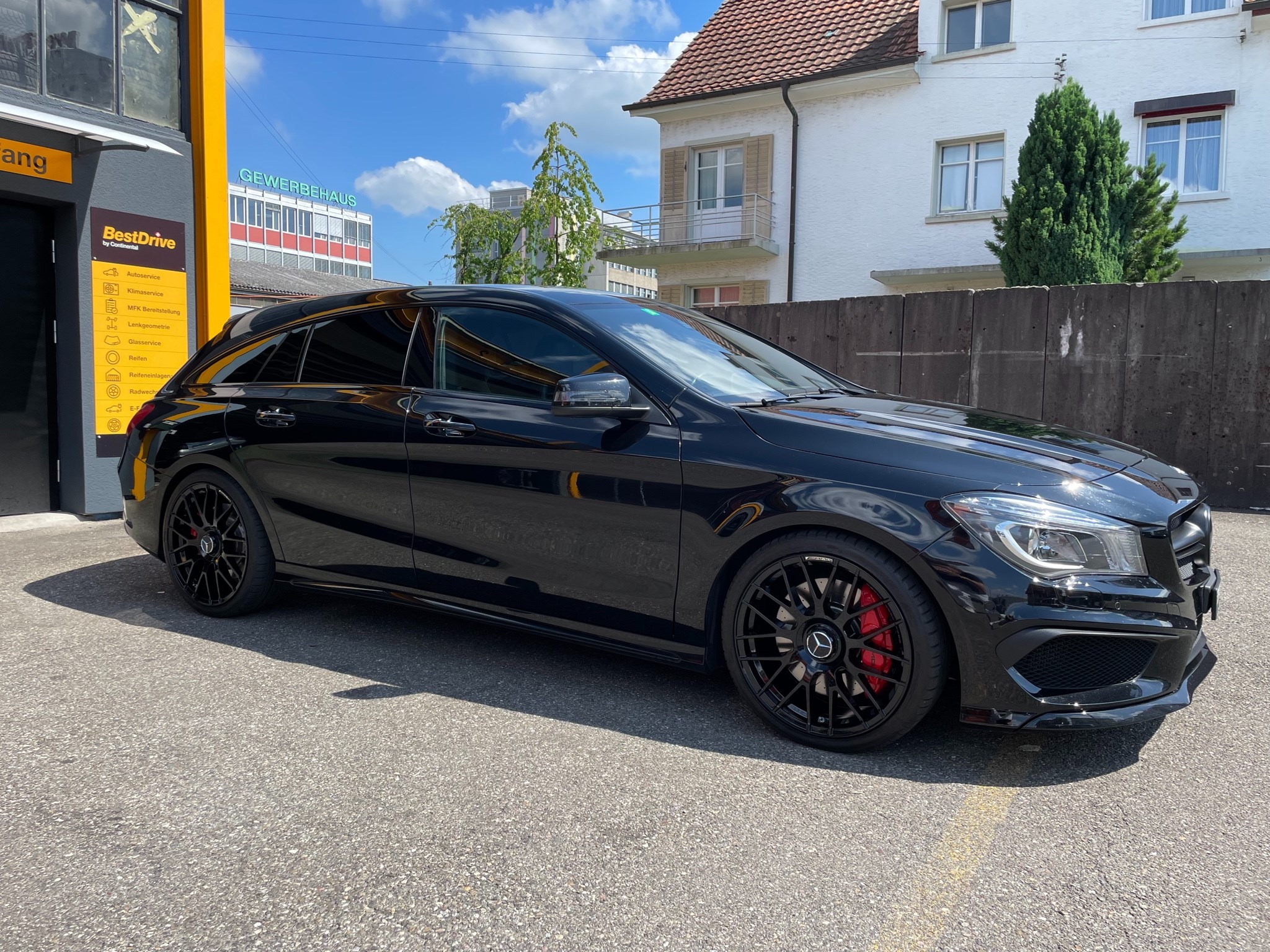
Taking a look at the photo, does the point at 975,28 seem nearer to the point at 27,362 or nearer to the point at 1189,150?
the point at 1189,150

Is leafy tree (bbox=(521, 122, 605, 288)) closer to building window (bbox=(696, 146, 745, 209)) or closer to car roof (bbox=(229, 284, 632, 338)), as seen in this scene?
building window (bbox=(696, 146, 745, 209))

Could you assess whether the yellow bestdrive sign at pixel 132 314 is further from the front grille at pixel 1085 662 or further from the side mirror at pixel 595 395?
the front grille at pixel 1085 662

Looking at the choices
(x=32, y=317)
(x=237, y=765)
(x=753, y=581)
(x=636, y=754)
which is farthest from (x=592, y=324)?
(x=32, y=317)

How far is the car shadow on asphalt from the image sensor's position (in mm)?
3087

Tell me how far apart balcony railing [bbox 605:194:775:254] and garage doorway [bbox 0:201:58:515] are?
43.1 feet

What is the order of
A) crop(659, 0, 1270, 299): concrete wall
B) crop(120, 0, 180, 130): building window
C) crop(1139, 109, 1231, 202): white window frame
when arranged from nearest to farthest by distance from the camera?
1. crop(120, 0, 180, 130): building window
2. crop(659, 0, 1270, 299): concrete wall
3. crop(1139, 109, 1231, 202): white window frame

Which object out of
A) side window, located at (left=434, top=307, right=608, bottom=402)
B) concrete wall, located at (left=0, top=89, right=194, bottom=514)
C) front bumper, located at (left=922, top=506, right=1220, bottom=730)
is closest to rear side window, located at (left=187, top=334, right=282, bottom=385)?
side window, located at (left=434, top=307, right=608, bottom=402)

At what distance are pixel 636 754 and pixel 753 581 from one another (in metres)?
0.67

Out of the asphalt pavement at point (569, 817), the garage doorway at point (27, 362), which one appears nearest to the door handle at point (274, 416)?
the asphalt pavement at point (569, 817)

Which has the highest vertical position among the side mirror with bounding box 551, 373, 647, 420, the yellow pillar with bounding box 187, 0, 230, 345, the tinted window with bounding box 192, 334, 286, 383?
the yellow pillar with bounding box 187, 0, 230, 345

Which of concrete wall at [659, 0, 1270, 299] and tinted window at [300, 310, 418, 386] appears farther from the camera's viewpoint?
concrete wall at [659, 0, 1270, 299]

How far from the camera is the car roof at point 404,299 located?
13.0 ft

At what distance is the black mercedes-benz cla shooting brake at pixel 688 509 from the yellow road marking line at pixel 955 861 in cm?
20

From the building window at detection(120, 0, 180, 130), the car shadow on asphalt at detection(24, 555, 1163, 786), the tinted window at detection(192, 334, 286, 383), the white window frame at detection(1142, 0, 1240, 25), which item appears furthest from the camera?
the white window frame at detection(1142, 0, 1240, 25)
